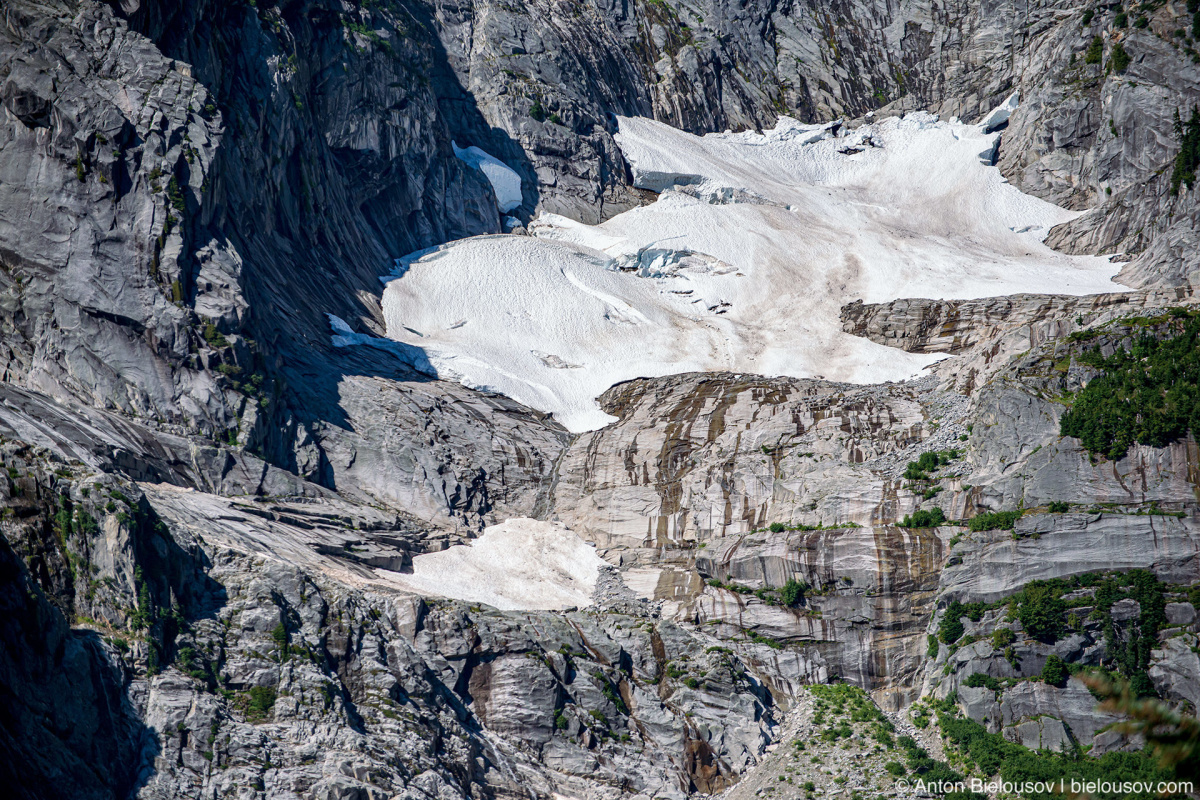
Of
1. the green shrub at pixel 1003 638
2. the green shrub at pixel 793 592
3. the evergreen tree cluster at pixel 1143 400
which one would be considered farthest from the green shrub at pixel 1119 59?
the green shrub at pixel 1003 638

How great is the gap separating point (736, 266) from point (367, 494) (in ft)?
128

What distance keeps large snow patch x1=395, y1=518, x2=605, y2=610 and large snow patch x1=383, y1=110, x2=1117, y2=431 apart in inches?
467

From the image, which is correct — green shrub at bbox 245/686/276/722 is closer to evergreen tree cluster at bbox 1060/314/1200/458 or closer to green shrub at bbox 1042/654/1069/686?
green shrub at bbox 1042/654/1069/686

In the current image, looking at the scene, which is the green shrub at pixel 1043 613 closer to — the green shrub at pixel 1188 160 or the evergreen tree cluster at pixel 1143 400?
the evergreen tree cluster at pixel 1143 400

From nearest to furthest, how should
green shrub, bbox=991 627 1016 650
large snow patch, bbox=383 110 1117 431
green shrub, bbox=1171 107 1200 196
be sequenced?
green shrub, bbox=991 627 1016 650 → large snow patch, bbox=383 110 1117 431 → green shrub, bbox=1171 107 1200 196

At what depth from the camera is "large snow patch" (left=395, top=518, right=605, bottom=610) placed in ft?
144

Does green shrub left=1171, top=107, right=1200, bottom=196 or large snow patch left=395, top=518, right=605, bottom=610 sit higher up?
green shrub left=1171, top=107, right=1200, bottom=196

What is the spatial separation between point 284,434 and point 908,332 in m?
40.7

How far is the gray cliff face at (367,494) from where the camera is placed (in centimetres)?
3158

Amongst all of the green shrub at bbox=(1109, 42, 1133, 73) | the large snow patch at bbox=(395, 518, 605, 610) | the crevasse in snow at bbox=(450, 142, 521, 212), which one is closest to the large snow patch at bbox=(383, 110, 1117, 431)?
the crevasse in snow at bbox=(450, 142, 521, 212)

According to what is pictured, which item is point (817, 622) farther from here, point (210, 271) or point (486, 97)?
point (486, 97)

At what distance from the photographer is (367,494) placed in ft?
167

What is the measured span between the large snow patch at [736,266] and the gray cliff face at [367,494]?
3.06m

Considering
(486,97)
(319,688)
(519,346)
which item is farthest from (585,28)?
(319,688)
